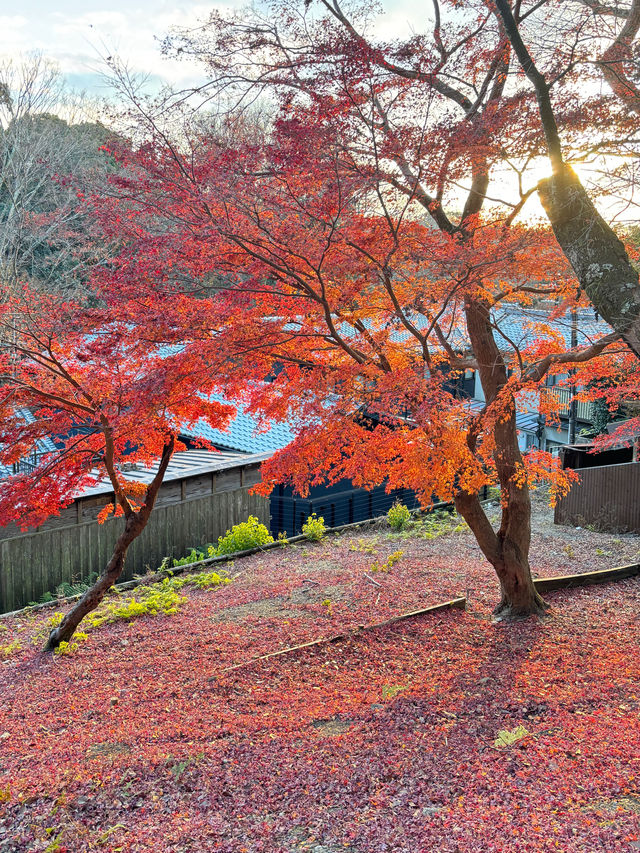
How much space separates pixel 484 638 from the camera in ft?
27.2

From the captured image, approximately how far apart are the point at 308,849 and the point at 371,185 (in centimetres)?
558

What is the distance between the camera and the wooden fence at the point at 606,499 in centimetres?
1499

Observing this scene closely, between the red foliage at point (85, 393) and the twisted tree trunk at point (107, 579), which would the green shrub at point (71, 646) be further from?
the red foliage at point (85, 393)

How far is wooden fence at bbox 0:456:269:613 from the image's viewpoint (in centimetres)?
1167

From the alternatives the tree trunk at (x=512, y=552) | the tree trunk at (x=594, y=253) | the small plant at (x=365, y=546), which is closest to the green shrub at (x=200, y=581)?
the small plant at (x=365, y=546)

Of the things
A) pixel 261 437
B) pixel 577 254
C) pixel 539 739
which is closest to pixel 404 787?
pixel 539 739

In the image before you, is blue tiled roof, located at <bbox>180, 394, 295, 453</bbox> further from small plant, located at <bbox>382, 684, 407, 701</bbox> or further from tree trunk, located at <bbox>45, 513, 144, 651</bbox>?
→ small plant, located at <bbox>382, 684, 407, 701</bbox>

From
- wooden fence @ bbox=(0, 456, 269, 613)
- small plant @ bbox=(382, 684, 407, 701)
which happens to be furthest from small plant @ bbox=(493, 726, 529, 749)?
wooden fence @ bbox=(0, 456, 269, 613)

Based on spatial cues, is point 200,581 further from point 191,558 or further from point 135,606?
point 135,606

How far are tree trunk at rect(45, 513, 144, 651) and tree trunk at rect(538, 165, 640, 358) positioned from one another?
6528mm

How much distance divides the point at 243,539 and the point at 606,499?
28.6 feet

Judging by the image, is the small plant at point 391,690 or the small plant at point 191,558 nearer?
the small plant at point 391,690

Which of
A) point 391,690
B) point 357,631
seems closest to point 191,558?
point 357,631

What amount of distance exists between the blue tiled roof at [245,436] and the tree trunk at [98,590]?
23.1 feet
